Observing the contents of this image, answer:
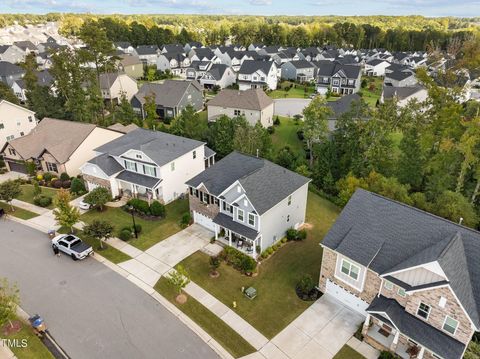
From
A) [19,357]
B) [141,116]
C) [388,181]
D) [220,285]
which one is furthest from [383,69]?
[19,357]

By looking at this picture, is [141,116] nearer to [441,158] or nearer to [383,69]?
[441,158]

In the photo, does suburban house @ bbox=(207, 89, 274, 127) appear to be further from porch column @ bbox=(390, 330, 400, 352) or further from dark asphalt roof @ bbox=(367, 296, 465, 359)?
→ porch column @ bbox=(390, 330, 400, 352)

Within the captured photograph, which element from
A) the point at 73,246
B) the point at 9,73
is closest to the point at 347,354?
the point at 73,246

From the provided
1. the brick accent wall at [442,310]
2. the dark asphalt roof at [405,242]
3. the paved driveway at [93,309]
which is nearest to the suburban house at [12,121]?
the paved driveway at [93,309]

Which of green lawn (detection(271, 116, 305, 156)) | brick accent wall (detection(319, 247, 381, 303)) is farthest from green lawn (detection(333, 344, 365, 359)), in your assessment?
green lawn (detection(271, 116, 305, 156))

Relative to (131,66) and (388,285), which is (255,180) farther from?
(131,66)
